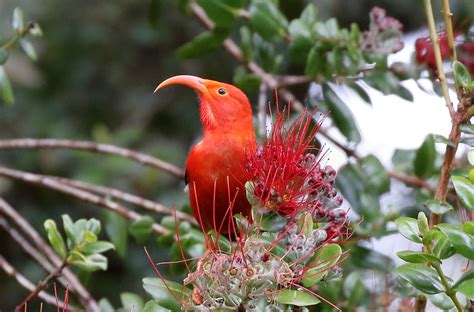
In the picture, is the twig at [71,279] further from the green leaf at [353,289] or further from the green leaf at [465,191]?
the green leaf at [465,191]

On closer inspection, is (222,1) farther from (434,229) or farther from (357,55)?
(434,229)

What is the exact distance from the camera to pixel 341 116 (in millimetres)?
3018

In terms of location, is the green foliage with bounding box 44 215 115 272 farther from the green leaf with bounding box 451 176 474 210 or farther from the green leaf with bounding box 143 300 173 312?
the green leaf with bounding box 451 176 474 210

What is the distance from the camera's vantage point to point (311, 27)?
293 centimetres

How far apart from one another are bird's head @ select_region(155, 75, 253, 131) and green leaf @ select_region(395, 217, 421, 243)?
3.50ft

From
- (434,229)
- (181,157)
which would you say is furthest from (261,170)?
(181,157)

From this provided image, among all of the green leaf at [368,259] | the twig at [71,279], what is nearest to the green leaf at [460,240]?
the green leaf at [368,259]

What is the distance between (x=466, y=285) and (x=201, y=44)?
5.46 feet

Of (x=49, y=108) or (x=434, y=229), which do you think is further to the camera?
(x=49, y=108)

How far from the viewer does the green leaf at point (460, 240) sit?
5.38 feet

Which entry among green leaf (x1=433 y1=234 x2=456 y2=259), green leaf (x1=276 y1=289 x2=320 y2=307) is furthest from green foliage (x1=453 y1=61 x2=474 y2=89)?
green leaf (x1=276 y1=289 x2=320 y2=307)

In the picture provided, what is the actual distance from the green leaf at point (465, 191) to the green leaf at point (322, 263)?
0.25m

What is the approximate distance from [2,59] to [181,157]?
218 centimetres

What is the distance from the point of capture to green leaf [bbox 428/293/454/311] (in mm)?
1758
